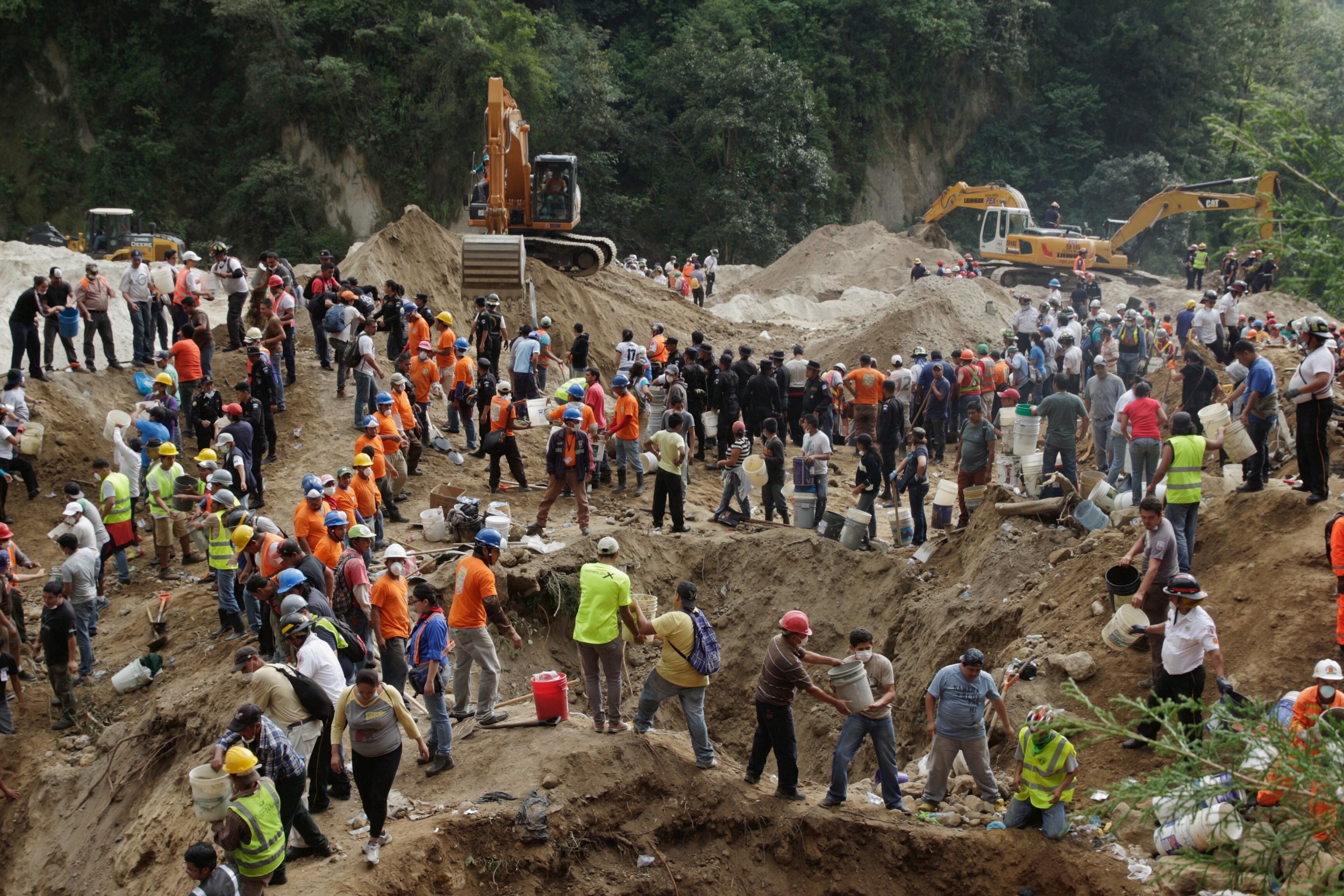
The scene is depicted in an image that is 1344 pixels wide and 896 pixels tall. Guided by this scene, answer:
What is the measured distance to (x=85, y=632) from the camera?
1140cm

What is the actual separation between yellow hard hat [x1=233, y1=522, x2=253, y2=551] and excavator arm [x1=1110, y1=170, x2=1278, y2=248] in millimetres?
26005

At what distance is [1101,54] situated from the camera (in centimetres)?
4647

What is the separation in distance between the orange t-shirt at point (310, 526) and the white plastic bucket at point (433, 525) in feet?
8.20

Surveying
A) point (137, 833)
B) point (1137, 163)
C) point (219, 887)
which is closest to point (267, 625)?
point (137, 833)

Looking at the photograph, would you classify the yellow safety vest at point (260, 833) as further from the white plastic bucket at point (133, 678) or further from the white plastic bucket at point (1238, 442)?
the white plastic bucket at point (1238, 442)

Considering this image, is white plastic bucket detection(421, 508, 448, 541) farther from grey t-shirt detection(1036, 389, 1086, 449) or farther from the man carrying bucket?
grey t-shirt detection(1036, 389, 1086, 449)

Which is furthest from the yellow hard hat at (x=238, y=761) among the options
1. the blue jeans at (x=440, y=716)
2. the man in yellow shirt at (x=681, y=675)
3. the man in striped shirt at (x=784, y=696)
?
the man in striped shirt at (x=784, y=696)

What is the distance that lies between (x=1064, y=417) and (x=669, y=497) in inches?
187

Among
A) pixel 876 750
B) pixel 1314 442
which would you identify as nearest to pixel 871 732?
pixel 876 750

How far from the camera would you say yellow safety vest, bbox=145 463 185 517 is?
12773 mm

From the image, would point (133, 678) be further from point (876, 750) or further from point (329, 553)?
point (876, 750)

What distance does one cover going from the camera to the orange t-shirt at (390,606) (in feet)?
29.5

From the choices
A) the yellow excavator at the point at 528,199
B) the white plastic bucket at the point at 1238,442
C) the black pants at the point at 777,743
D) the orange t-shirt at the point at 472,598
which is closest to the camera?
the black pants at the point at 777,743

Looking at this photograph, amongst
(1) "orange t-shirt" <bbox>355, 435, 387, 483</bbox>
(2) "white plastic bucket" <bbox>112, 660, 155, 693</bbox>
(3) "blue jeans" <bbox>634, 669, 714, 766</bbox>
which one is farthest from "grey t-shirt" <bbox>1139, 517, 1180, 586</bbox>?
(2) "white plastic bucket" <bbox>112, 660, 155, 693</bbox>
